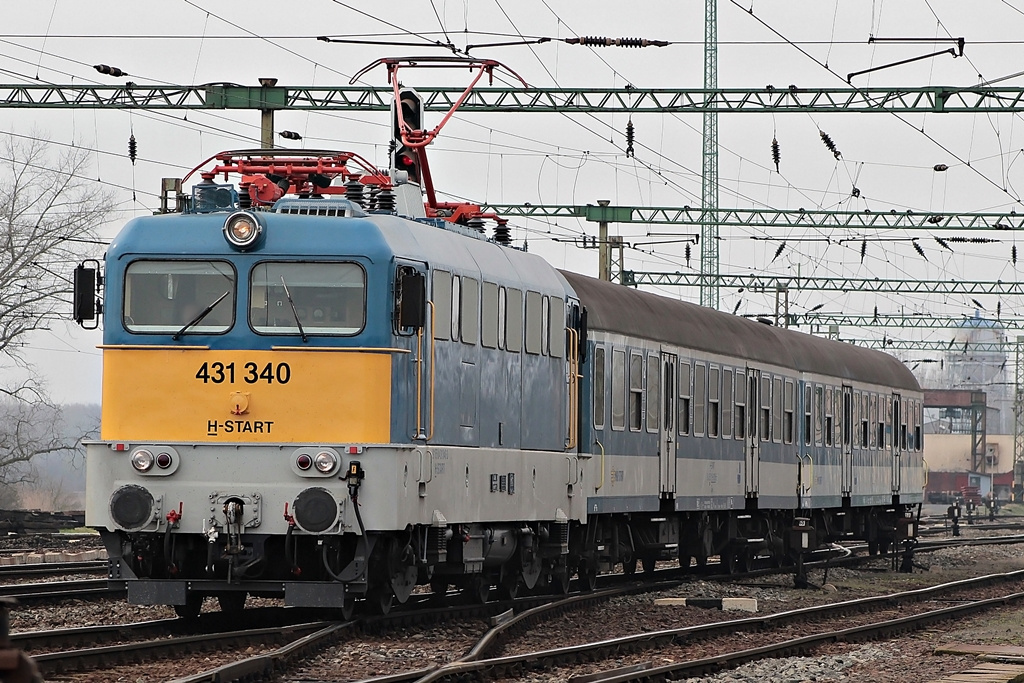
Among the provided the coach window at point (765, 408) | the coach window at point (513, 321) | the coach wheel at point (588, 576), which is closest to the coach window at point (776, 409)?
the coach window at point (765, 408)

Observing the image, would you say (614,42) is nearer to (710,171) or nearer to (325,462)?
(325,462)

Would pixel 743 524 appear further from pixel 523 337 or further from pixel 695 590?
pixel 523 337

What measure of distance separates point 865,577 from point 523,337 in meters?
12.1

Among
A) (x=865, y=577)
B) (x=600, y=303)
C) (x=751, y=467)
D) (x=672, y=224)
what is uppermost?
(x=672, y=224)

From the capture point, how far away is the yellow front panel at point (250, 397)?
14.0 metres

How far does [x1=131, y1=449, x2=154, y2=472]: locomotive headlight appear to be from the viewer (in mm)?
13938

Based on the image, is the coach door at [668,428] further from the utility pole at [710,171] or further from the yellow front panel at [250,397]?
the utility pole at [710,171]

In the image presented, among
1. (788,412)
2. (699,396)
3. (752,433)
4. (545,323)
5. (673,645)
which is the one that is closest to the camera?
(673,645)

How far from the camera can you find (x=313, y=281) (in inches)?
564

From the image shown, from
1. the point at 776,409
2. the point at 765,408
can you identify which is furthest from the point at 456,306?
the point at 776,409

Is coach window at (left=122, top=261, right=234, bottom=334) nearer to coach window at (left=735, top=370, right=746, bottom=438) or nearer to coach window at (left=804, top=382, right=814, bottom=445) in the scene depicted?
coach window at (left=735, top=370, right=746, bottom=438)

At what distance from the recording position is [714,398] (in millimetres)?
24891

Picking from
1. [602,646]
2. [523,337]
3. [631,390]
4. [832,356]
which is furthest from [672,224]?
[602,646]

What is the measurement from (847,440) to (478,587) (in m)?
14.4
